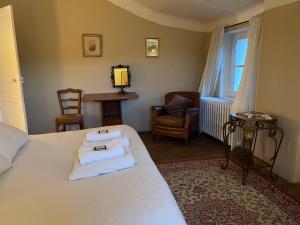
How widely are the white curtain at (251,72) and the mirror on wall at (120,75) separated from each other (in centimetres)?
186

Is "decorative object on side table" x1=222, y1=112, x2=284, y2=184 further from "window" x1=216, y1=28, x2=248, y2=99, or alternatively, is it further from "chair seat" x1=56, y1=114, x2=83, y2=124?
"chair seat" x1=56, y1=114, x2=83, y2=124

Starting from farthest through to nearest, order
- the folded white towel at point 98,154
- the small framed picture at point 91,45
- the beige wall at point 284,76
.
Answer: the small framed picture at point 91,45
the beige wall at point 284,76
the folded white towel at point 98,154

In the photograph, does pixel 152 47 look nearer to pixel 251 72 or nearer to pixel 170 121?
pixel 170 121

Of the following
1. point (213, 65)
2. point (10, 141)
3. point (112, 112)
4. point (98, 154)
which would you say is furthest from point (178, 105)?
point (10, 141)

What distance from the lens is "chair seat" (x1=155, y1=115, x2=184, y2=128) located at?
140 inches

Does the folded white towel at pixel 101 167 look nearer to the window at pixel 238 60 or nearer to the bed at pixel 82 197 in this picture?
the bed at pixel 82 197

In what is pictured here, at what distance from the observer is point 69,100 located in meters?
3.95

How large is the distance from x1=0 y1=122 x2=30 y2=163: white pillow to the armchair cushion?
242 centimetres

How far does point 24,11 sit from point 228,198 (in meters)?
3.99

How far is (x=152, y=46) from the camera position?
409 centimetres

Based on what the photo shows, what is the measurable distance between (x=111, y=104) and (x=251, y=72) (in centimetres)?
233

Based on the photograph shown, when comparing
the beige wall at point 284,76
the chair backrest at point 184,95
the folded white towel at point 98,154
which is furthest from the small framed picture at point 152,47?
the folded white towel at point 98,154

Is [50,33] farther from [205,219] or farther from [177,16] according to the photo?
[205,219]

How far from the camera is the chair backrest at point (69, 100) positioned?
12.7 ft
